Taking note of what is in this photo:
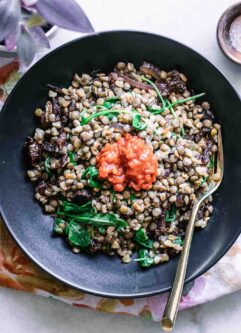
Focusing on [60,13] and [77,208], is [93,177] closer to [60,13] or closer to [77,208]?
[77,208]

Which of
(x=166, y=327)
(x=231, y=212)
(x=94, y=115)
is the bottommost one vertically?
(x=166, y=327)

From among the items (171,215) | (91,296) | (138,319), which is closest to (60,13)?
(171,215)

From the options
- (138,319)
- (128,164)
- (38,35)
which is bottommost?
(138,319)

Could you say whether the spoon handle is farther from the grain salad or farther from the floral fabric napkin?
the floral fabric napkin

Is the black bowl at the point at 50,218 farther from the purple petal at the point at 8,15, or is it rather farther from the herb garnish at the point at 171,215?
the purple petal at the point at 8,15

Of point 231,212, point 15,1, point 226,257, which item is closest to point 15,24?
point 15,1

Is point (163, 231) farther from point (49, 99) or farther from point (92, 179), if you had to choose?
point (49, 99)
